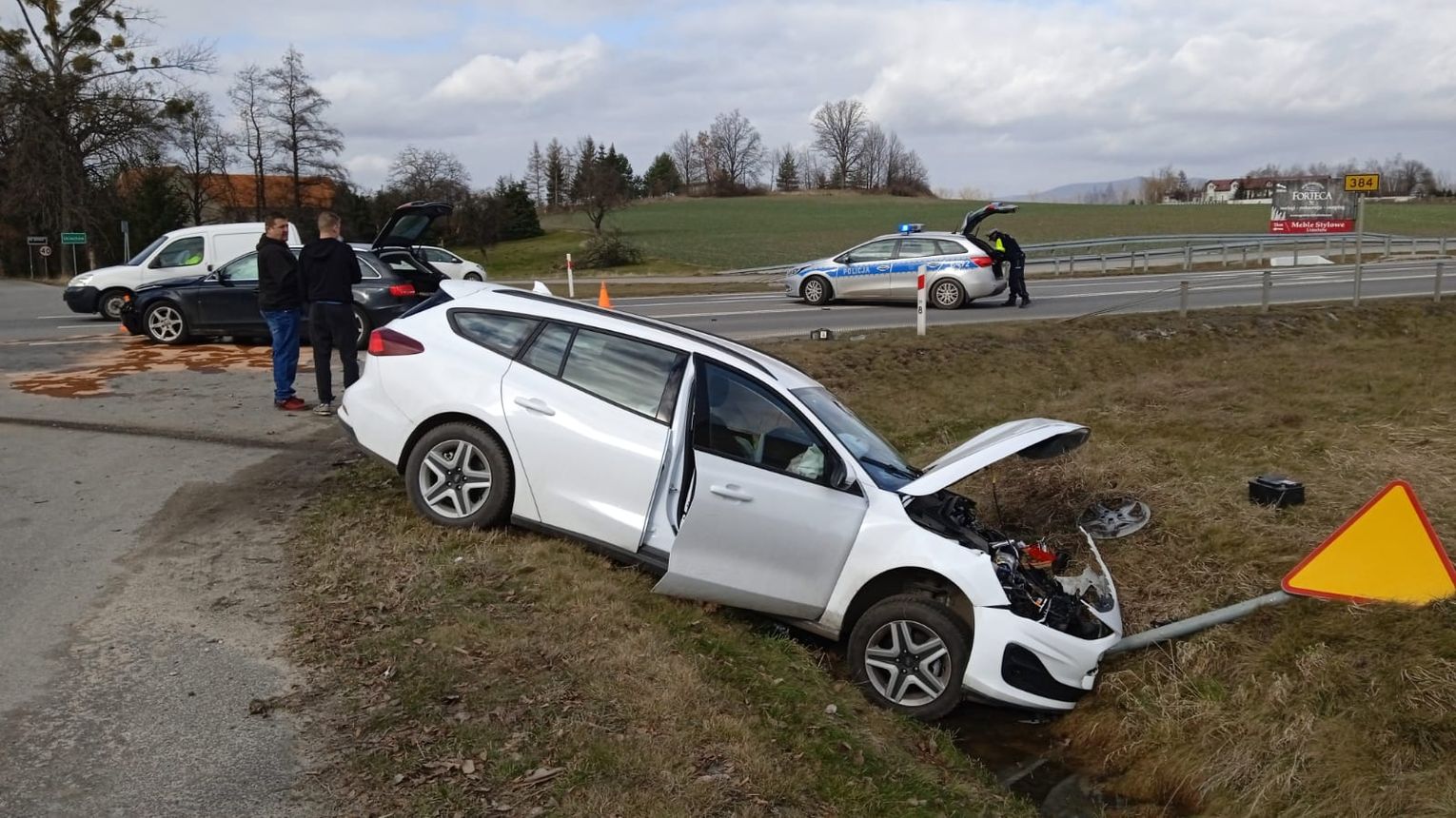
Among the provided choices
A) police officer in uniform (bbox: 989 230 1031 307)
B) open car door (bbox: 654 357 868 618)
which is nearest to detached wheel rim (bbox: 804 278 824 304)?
police officer in uniform (bbox: 989 230 1031 307)

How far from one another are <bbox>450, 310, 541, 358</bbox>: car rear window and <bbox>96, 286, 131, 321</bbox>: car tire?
1606cm

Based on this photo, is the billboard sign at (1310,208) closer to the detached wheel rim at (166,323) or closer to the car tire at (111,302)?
the car tire at (111,302)

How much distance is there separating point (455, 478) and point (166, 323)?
10269 millimetres

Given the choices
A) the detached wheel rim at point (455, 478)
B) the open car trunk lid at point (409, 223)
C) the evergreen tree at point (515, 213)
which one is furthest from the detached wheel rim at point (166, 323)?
the evergreen tree at point (515, 213)

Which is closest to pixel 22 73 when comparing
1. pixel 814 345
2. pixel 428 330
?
pixel 814 345

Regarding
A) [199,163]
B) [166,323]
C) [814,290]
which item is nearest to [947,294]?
[814,290]

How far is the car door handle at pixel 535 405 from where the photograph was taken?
6.51 metres

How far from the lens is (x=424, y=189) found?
6500cm

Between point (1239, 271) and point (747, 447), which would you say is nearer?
point (747, 447)

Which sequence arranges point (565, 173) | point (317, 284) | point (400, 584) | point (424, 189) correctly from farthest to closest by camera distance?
point (565, 173)
point (424, 189)
point (317, 284)
point (400, 584)

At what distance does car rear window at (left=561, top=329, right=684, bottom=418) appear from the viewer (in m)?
6.40

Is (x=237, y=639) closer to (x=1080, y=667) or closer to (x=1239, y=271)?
(x=1080, y=667)

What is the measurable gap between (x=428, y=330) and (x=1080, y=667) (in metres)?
4.36

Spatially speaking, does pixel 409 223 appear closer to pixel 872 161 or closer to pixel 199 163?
pixel 199 163
